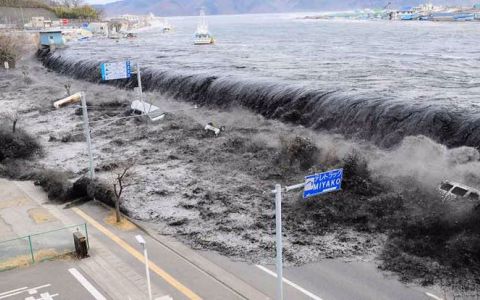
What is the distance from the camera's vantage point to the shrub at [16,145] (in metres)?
37.8

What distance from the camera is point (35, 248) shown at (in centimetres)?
2095

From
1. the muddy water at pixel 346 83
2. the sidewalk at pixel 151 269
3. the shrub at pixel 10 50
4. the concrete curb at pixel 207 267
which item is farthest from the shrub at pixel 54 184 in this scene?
the shrub at pixel 10 50

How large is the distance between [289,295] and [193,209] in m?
10.4

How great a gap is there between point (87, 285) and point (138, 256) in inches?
118

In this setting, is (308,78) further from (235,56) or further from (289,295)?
(289,295)

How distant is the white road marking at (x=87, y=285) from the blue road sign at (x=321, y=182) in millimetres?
9019

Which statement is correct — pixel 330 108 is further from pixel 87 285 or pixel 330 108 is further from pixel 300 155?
pixel 87 285

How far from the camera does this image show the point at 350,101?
42.5 meters

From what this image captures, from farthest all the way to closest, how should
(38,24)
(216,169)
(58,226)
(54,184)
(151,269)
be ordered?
(38,24) → (216,169) → (54,184) → (58,226) → (151,269)

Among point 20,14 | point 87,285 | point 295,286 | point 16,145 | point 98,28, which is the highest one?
point 20,14

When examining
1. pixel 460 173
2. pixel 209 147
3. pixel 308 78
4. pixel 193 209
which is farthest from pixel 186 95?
pixel 460 173

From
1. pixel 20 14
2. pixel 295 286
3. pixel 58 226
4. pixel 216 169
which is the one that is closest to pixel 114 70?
pixel 216 169

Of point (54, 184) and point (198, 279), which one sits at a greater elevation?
point (54, 184)

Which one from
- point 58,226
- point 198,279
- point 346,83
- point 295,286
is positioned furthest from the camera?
point 346,83
